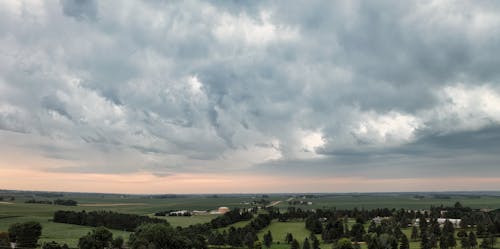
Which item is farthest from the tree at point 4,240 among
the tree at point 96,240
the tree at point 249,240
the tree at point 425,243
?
the tree at point 425,243

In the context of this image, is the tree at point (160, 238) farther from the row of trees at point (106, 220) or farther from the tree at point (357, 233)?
the tree at point (357, 233)

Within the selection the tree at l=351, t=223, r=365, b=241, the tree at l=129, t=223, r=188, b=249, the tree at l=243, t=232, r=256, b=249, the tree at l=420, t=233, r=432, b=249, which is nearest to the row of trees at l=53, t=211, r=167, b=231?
A: the tree at l=243, t=232, r=256, b=249

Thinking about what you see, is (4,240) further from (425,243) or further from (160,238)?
(425,243)

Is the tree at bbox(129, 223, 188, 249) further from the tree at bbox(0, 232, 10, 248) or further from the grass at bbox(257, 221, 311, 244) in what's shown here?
the grass at bbox(257, 221, 311, 244)

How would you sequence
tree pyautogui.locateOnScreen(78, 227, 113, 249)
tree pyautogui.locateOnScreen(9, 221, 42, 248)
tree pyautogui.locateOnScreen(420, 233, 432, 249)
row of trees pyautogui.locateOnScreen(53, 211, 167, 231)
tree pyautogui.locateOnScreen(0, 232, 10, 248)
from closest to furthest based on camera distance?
1. tree pyautogui.locateOnScreen(78, 227, 113, 249)
2. tree pyautogui.locateOnScreen(0, 232, 10, 248)
3. tree pyautogui.locateOnScreen(9, 221, 42, 248)
4. tree pyautogui.locateOnScreen(420, 233, 432, 249)
5. row of trees pyautogui.locateOnScreen(53, 211, 167, 231)

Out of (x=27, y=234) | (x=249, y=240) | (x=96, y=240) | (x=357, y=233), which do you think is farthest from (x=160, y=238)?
(x=357, y=233)

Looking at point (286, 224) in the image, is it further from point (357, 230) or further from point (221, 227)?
point (357, 230)

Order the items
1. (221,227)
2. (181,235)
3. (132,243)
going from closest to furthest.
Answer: (132,243) → (181,235) → (221,227)

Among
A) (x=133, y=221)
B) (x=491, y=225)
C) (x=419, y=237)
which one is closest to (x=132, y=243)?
(x=133, y=221)
